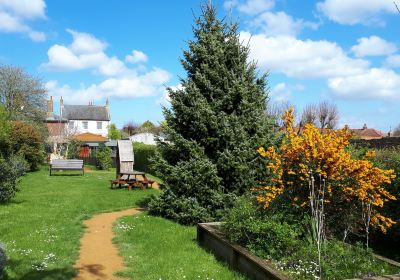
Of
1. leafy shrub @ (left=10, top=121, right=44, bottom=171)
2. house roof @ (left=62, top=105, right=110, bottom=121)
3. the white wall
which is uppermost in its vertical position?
house roof @ (left=62, top=105, right=110, bottom=121)

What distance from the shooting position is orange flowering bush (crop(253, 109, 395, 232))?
6.08 metres

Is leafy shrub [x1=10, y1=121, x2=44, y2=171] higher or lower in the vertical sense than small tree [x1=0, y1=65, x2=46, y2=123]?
lower

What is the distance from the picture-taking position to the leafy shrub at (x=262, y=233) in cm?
591

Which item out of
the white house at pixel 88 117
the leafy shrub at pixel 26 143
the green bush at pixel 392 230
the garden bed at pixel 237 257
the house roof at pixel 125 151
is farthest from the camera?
the white house at pixel 88 117

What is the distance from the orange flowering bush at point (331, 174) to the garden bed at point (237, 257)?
947 millimetres

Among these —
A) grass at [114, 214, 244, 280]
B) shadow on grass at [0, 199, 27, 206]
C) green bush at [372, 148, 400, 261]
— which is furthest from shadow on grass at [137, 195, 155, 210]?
green bush at [372, 148, 400, 261]

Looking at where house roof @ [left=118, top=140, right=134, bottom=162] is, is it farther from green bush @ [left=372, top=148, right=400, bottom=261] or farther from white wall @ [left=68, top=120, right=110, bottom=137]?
white wall @ [left=68, top=120, right=110, bottom=137]

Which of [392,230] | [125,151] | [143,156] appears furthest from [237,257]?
[143,156]

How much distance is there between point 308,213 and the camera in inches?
261

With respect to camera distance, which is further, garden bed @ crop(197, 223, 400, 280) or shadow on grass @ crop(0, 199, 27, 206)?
shadow on grass @ crop(0, 199, 27, 206)

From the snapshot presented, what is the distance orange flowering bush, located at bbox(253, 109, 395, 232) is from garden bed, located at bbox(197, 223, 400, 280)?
0.95m

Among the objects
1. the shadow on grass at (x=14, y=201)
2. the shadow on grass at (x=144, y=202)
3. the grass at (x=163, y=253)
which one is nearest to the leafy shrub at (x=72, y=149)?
the shadow on grass at (x=144, y=202)

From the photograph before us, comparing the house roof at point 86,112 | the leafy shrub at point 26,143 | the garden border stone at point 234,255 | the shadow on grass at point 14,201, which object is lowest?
the shadow on grass at point 14,201

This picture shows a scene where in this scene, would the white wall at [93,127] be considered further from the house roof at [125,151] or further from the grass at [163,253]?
the grass at [163,253]
